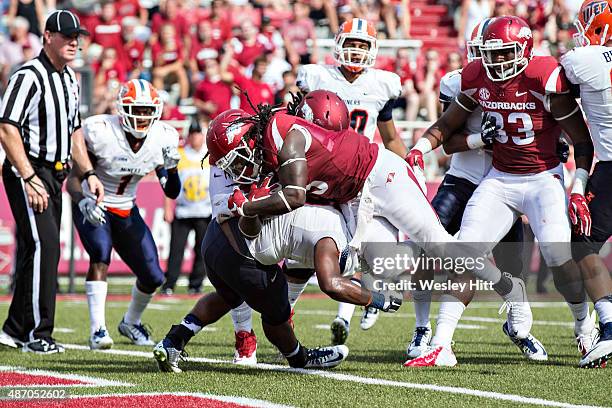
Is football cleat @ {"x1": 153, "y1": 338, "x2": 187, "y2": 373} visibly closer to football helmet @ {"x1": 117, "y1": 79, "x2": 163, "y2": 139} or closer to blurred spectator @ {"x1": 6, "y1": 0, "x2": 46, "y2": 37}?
football helmet @ {"x1": 117, "y1": 79, "x2": 163, "y2": 139}

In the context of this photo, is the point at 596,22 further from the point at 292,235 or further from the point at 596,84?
the point at 292,235

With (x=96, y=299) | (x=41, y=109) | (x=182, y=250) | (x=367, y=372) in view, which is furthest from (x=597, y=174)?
(x=182, y=250)

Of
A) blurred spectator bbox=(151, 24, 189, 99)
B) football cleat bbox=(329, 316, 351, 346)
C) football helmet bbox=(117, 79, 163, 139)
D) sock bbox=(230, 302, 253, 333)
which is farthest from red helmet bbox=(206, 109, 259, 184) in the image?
blurred spectator bbox=(151, 24, 189, 99)

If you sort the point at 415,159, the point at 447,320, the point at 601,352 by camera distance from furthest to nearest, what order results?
the point at 415,159, the point at 447,320, the point at 601,352

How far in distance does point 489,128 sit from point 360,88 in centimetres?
154

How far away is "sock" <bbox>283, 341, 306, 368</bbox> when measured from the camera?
5.82 m

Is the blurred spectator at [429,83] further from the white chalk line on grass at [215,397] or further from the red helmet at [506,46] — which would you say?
the white chalk line on grass at [215,397]

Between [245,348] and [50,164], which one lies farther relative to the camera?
[50,164]

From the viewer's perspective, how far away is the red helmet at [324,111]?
579cm

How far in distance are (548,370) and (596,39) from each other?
191 centimetres

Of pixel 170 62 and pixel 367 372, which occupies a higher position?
pixel 170 62

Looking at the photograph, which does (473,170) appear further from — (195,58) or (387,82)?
(195,58)

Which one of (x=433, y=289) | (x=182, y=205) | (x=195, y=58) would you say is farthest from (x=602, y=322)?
(x=195, y=58)

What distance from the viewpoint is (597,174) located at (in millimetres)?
6027
